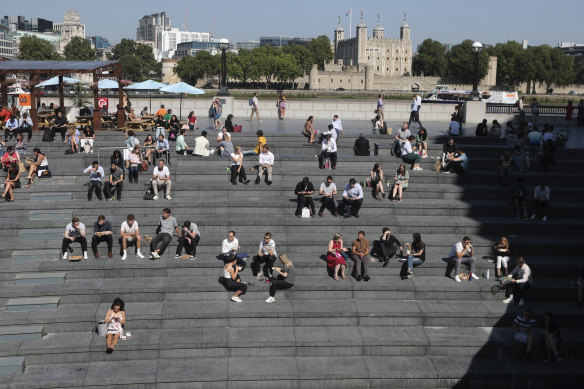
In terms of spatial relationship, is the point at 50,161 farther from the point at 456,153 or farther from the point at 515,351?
the point at 515,351

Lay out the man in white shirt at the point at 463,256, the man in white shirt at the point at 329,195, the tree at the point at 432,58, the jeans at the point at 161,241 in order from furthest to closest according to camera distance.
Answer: the tree at the point at 432,58 < the man in white shirt at the point at 329,195 < the jeans at the point at 161,241 < the man in white shirt at the point at 463,256

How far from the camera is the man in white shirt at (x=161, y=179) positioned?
1906 cm

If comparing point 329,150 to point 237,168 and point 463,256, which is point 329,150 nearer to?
point 237,168

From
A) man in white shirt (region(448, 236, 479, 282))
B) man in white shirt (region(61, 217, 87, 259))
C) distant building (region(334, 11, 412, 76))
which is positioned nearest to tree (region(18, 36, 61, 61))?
distant building (region(334, 11, 412, 76))

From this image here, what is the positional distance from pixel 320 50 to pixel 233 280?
171 meters

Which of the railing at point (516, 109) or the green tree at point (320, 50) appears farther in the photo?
the green tree at point (320, 50)

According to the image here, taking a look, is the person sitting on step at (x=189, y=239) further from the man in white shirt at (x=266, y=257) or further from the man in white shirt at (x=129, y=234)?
the man in white shirt at (x=266, y=257)

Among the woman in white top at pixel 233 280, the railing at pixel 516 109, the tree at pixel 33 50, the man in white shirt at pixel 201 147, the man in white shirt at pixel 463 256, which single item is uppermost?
the tree at pixel 33 50

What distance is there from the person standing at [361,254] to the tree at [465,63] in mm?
135508

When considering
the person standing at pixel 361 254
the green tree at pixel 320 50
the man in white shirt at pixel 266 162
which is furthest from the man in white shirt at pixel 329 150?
the green tree at pixel 320 50

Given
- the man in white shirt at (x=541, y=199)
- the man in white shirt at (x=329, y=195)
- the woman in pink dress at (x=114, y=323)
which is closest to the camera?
the woman in pink dress at (x=114, y=323)

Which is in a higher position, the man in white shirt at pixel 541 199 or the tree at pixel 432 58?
the tree at pixel 432 58

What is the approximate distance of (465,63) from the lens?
146 meters

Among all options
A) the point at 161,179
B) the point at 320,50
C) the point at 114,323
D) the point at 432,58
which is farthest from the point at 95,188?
the point at 320,50
